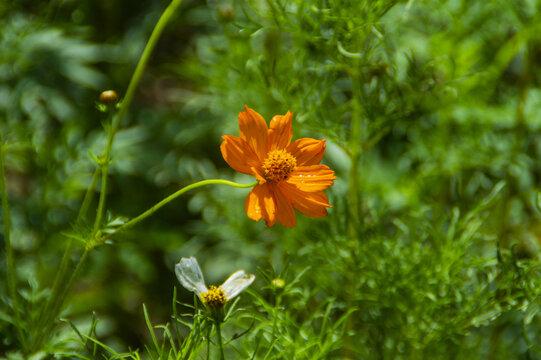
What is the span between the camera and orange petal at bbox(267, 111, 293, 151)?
584 millimetres

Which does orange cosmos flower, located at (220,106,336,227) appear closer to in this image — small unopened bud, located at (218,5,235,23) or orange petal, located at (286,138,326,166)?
orange petal, located at (286,138,326,166)

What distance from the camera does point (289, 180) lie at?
578mm

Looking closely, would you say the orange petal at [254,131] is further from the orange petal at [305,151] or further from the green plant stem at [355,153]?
the green plant stem at [355,153]

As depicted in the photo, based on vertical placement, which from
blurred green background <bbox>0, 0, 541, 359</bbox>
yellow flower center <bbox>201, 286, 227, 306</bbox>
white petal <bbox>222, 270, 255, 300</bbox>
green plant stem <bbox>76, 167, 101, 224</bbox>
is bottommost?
blurred green background <bbox>0, 0, 541, 359</bbox>

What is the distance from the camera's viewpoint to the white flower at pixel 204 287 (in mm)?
531

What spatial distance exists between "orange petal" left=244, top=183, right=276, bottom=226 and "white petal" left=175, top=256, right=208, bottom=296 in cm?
8

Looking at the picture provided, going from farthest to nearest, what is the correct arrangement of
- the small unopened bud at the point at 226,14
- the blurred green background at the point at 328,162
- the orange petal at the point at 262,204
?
1. the small unopened bud at the point at 226,14
2. the blurred green background at the point at 328,162
3. the orange petal at the point at 262,204

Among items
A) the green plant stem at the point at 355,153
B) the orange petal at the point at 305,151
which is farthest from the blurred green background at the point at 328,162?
the orange petal at the point at 305,151

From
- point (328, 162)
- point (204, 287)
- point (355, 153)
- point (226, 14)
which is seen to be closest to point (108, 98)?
point (204, 287)

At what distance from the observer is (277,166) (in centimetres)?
56

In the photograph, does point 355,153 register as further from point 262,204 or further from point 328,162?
point 328,162

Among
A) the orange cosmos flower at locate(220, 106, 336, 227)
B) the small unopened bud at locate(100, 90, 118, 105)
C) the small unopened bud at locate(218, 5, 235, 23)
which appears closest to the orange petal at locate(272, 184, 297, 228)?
the orange cosmos flower at locate(220, 106, 336, 227)

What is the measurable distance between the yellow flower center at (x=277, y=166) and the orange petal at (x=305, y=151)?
0.09ft

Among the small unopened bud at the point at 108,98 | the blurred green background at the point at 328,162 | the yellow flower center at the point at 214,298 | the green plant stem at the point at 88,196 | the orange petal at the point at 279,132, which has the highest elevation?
the small unopened bud at the point at 108,98
